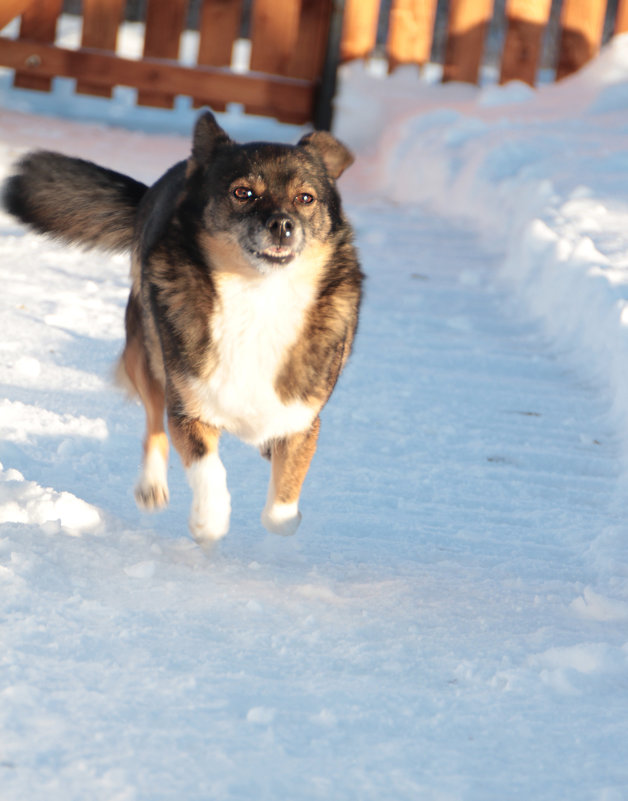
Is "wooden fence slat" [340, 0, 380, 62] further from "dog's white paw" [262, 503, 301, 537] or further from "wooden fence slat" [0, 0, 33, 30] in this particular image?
"dog's white paw" [262, 503, 301, 537]

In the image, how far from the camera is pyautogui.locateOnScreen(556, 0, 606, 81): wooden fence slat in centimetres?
837

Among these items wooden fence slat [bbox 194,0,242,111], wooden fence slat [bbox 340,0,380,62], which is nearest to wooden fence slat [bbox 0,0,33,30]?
wooden fence slat [bbox 194,0,242,111]

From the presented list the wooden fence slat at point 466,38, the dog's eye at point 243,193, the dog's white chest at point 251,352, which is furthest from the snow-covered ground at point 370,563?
the wooden fence slat at point 466,38

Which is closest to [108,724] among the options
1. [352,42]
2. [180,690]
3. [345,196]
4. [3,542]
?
[180,690]

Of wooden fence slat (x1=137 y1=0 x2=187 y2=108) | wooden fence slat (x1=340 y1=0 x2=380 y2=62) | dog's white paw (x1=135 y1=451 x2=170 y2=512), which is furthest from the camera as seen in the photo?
wooden fence slat (x1=137 y1=0 x2=187 y2=108)

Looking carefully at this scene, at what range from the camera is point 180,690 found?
197cm

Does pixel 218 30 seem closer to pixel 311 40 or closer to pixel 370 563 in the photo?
pixel 311 40

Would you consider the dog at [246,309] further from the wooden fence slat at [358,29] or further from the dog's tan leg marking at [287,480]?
the wooden fence slat at [358,29]

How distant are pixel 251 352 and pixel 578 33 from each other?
6733 millimetres

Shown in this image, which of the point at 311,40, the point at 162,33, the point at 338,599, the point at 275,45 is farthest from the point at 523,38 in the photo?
the point at 338,599

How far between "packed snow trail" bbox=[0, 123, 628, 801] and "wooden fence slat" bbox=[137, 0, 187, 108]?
15.4 ft

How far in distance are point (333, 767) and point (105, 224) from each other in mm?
2148

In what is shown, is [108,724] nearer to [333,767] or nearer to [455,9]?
[333,767]

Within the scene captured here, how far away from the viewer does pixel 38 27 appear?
27.6 ft
